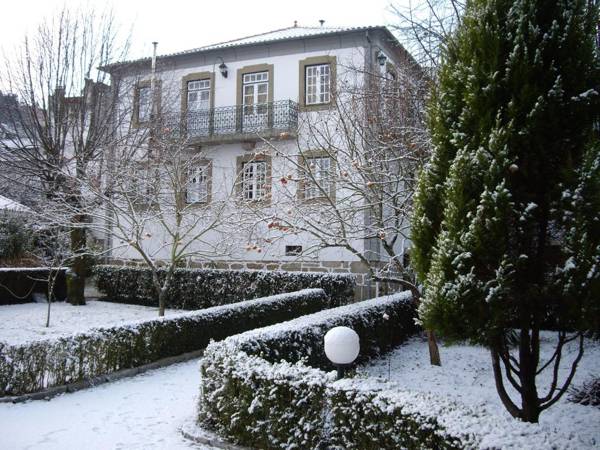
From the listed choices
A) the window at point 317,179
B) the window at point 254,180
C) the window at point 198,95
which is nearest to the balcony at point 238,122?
the window at point 198,95

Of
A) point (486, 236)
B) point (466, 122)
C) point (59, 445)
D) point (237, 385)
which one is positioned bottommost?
point (59, 445)

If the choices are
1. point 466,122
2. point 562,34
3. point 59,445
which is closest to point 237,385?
point 59,445

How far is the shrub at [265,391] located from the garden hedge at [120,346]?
7.91 feet

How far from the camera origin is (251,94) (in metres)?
18.0

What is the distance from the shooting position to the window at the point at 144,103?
16.2 meters

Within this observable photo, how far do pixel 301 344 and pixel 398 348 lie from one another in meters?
3.80

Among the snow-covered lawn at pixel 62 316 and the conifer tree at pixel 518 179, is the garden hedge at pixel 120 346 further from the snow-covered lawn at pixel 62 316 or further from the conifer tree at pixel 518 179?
the conifer tree at pixel 518 179

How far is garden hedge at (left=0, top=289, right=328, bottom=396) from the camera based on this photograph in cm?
639

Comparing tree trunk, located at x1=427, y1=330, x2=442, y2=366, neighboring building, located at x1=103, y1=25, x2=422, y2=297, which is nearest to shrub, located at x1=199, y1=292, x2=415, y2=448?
tree trunk, located at x1=427, y1=330, x2=442, y2=366

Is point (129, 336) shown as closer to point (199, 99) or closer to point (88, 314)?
point (88, 314)

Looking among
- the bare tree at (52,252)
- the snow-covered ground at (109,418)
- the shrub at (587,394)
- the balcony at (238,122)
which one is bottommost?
the snow-covered ground at (109,418)

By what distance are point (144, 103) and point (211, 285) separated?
21.7ft

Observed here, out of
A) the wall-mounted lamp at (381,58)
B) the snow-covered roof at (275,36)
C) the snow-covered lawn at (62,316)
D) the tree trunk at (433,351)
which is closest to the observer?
the tree trunk at (433,351)

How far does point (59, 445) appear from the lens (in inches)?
190
